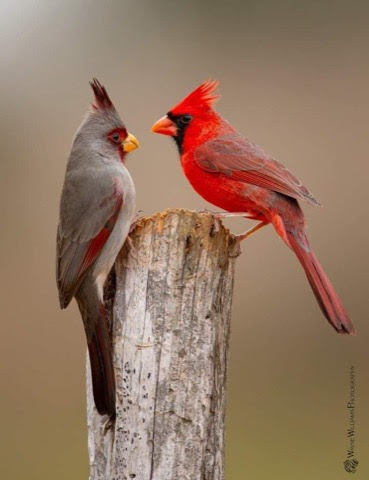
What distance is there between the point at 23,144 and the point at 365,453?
311 cm

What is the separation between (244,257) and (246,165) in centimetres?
239

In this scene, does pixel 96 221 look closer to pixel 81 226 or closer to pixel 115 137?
pixel 81 226

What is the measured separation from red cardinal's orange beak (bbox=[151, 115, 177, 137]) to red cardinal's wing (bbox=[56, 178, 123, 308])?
0.76 metres

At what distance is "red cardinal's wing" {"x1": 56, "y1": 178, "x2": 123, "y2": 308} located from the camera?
11.1 ft

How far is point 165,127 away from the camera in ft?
14.0

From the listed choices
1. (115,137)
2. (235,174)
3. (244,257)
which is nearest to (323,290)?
(235,174)

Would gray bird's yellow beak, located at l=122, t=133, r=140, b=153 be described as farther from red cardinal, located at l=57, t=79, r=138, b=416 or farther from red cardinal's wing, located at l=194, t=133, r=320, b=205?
red cardinal's wing, located at l=194, t=133, r=320, b=205

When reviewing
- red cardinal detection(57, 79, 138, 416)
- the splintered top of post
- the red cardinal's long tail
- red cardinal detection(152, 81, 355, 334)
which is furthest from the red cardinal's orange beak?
the splintered top of post

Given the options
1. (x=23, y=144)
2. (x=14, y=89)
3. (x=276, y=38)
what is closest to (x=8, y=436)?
(x=23, y=144)

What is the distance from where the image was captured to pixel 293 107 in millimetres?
6840

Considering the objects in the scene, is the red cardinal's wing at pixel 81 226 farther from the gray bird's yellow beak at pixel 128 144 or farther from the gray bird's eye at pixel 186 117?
the gray bird's eye at pixel 186 117

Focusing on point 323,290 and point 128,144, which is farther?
point 128,144

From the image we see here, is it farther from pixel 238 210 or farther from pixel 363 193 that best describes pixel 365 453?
pixel 238 210

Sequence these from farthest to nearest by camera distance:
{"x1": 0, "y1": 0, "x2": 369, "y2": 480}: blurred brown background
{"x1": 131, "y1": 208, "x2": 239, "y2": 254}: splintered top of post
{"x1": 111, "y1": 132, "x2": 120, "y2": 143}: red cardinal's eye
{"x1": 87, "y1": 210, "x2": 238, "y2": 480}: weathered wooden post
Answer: {"x1": 0, "y1": 0, "x2": 369, "y2": 480}: blurred brown background, {"x1": 111, "y1": 132, "x2": 120, "y2": 143}: red cardinal's eye, {"x1": 131, "y1": 208, "x2": 239, "y2": 254}: splintered top of post, {"x1": 87, "y1": 210, "x2": 238, "y2": 480}: weathered wooden post
